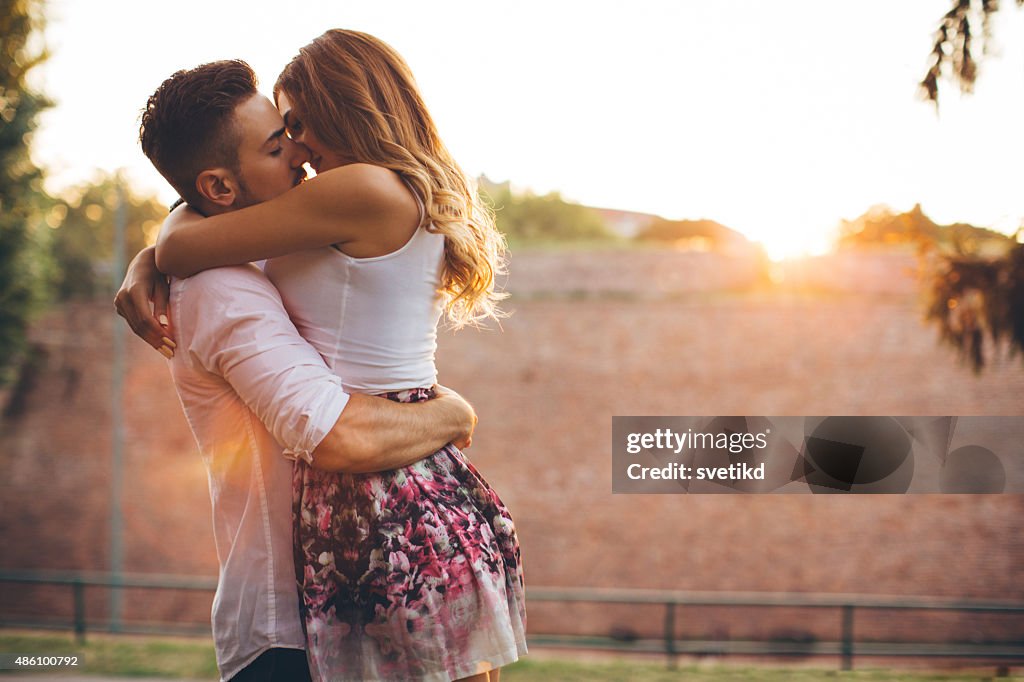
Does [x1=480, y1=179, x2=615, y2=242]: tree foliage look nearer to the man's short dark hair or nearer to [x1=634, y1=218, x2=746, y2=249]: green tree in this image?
[x1=634, y1=218, x2=746, y2=249]: green tree

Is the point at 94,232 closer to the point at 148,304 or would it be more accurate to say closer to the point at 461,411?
the point at 148,304

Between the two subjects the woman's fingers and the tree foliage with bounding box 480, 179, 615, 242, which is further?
the tree foliage with bounding box 480, 179, 615, 242

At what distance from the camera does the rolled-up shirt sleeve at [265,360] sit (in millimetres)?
1516

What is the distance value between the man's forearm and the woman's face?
0.44m

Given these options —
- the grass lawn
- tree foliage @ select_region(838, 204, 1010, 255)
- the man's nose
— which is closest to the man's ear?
the man's nose

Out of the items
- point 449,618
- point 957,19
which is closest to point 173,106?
point 449,618

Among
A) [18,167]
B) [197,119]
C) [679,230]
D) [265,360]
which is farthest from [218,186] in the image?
[679,230]

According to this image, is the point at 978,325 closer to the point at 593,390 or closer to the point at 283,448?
the point at 283,448

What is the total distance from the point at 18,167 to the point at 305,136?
15.0 m

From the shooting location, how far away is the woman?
1554 mm

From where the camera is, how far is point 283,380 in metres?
1.52

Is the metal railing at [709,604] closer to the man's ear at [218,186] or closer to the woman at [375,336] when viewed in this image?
the woman at [375,336]

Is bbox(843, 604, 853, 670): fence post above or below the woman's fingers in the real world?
below

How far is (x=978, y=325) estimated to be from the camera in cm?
706
